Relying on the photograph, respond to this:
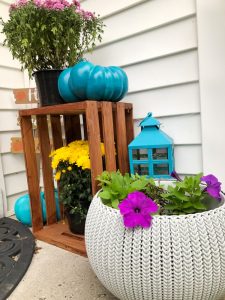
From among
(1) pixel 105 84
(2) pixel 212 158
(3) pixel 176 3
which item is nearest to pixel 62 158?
(1) pixel 105 84

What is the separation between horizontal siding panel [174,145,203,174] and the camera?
4.07 ft

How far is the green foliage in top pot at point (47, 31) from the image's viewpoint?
1080 mm

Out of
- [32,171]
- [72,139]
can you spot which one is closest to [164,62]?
[72,139]

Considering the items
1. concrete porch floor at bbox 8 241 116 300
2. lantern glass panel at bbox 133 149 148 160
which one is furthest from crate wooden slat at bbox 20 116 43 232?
lantern glass panel at bbox 133 149 148 160

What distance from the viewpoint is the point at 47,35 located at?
3.75 ft

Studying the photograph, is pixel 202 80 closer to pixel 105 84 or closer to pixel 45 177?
pixel 105 84

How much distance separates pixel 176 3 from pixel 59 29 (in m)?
0.55

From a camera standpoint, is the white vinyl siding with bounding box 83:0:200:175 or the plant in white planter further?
the white vinyl siding with bounding box 83:0:200:175

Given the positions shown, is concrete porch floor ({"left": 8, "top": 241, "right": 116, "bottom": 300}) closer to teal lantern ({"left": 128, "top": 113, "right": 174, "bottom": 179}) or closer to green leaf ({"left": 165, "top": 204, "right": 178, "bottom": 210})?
green leaf ({"left": 165, "top": 204, "right": 178, "bottom": 210})

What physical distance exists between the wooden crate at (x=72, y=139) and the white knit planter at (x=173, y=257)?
1.33ft

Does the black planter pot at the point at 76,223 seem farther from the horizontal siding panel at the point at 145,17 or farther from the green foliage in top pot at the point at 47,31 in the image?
the horizontal siding panel at the point at 145,17

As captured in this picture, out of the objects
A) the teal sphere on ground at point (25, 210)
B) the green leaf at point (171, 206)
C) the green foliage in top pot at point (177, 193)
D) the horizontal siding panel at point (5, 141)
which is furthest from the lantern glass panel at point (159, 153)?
the horizontal siding panel at point (5, 141)

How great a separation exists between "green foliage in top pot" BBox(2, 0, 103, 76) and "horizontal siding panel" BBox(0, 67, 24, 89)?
57 cm

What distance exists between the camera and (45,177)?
1.43 meters
